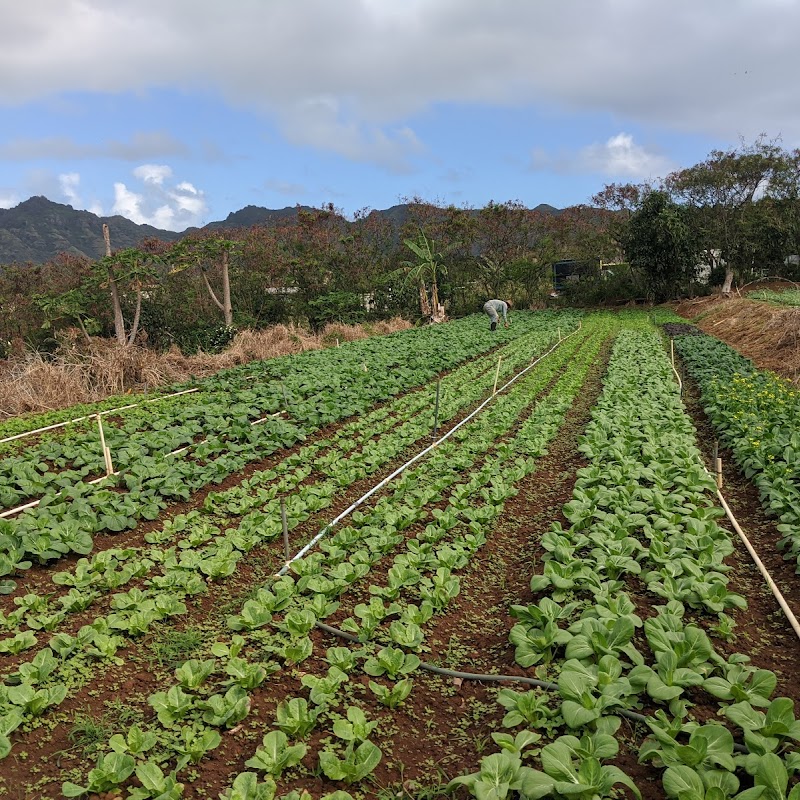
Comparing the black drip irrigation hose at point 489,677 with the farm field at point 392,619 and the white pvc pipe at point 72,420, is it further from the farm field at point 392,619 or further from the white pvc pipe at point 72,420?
the white pvc pipe at point 72,420

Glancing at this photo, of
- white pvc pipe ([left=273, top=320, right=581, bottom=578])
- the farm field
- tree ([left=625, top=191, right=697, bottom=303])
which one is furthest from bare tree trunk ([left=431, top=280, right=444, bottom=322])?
the farm field

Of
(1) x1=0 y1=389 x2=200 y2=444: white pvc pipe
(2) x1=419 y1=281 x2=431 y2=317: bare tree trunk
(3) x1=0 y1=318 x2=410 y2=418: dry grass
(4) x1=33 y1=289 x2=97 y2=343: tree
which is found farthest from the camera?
(2) x1=419 y1=281 x2=431 y2=317: bare tree trunk

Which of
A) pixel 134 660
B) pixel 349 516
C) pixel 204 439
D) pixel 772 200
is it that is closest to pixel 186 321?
pixel 204 439

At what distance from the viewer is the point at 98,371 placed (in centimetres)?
1298

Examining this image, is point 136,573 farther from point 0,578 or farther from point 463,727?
point 463,727

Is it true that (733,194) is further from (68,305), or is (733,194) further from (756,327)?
(68,305)

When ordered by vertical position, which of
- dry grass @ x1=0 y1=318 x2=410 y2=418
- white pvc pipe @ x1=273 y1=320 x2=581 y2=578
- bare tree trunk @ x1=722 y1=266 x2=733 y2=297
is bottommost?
white pvc pipe @ x1=273 y1=320 x2=581 y2=578

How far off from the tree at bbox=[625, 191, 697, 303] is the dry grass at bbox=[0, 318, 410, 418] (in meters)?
18.1

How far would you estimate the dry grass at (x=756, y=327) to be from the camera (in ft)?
42.9

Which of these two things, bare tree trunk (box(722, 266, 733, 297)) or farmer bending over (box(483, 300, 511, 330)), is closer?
farmer bending over (box(483, 300, 511, 330))

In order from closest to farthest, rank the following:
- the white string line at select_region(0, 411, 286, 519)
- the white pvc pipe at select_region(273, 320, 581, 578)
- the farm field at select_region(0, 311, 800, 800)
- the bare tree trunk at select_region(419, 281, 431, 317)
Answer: the farm field at select_region(0, 311, 800, 800) → the white pvc pipe at select_region(273, 320, 581, 578) → the white string line at select_region(0, 411, 286, 519) → the bare tree trunk at select_region(419, 281, 431, 317)

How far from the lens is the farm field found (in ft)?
9.12

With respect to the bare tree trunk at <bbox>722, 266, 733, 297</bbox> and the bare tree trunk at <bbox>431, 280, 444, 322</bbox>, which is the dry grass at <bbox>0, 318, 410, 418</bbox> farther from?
the bare tree trunk at <bbox>722, 266, 733, 297</bbox>

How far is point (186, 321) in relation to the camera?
22.6 meters
